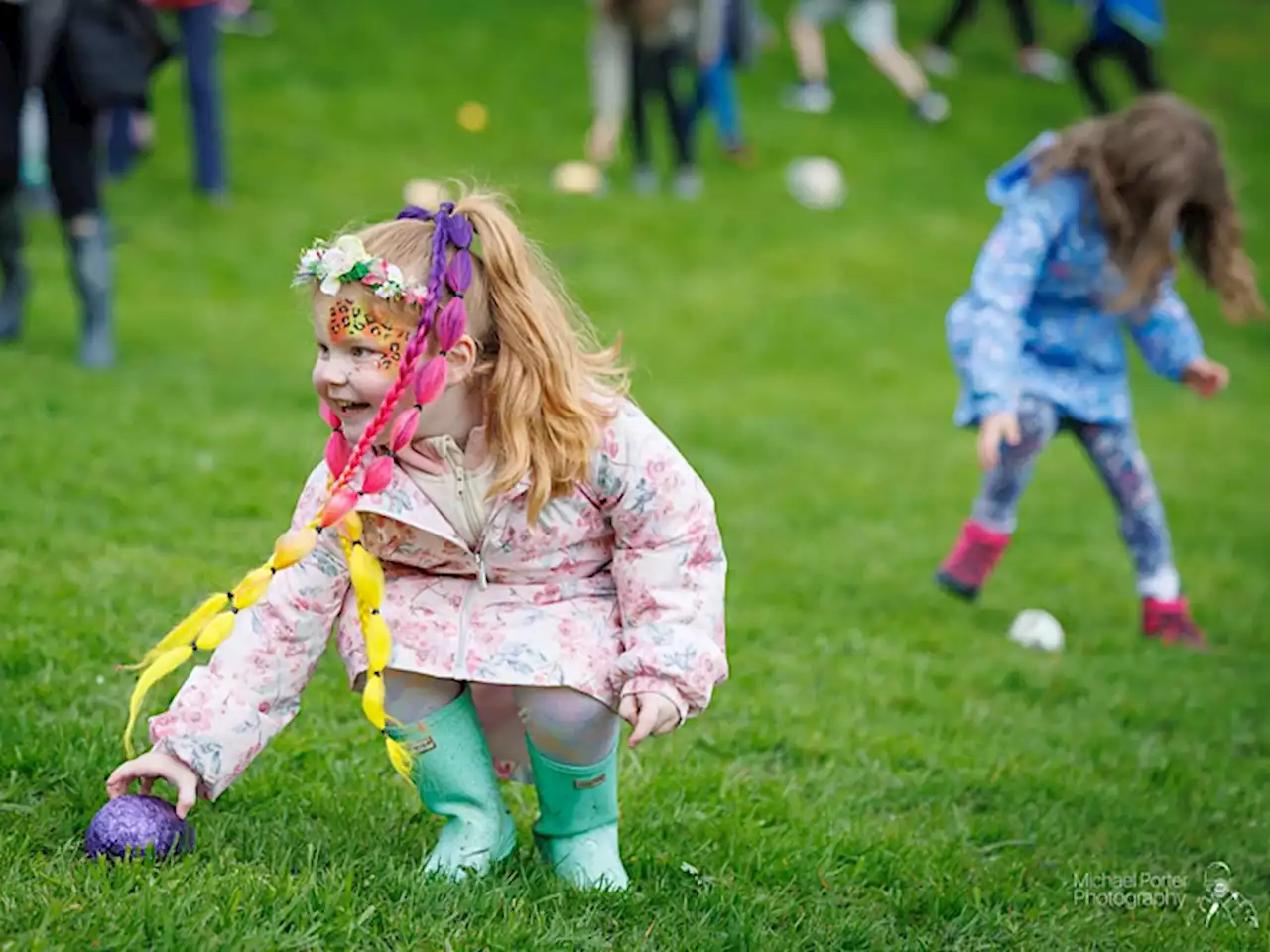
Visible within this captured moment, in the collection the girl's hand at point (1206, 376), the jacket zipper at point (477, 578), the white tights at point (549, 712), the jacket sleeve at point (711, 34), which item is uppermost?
the jacket zipper at point (477, 578)

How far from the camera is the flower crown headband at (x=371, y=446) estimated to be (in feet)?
9.21

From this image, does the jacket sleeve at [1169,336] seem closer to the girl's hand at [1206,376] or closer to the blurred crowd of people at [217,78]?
the girl's hand at [1206,376]

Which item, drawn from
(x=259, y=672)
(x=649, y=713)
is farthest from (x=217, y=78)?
(x=649, y=713)

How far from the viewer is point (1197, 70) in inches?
722

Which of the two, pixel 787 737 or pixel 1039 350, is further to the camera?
pixel 1039 350

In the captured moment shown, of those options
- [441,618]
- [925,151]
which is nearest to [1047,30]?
[925,151]

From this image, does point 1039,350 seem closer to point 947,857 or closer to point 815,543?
point 815,543

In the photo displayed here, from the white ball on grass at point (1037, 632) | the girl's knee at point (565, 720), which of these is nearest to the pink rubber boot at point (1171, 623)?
the white ball on grass at point (1037, 632)

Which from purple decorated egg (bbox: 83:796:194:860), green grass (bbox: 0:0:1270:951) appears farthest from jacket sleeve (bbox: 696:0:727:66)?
purple decorated egg (bbox: 83:796:194:860)

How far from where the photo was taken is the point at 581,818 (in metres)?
3.09

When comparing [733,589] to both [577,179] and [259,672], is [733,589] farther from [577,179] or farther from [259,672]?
[577,179]

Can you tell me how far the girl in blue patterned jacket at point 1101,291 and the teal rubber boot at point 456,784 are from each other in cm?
224

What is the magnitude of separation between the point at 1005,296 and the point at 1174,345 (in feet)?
2.43

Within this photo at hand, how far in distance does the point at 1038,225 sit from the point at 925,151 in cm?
969
